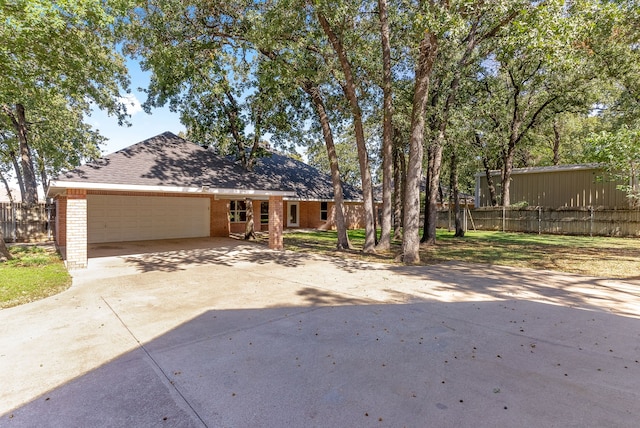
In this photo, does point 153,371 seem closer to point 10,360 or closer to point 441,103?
point 10,360

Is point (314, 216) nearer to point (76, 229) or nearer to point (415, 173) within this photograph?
point (415, 173)

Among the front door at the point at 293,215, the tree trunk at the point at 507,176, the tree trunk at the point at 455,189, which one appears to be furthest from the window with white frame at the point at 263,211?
the tree trunk at the point at 507,176

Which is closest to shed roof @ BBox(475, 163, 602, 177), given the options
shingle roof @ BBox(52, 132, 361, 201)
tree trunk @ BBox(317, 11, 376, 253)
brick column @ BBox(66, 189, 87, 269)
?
tree trunk @ BBox(317, 11, 376, 253)

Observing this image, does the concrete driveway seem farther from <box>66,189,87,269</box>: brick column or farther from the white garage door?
the white garage door

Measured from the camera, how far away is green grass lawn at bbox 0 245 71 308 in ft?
19.6

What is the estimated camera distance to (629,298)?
19.7 feet

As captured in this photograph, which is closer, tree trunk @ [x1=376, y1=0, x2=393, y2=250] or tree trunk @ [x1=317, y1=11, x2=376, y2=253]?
tree trunk @ [x1=376, y1=0, x2=393, y2=250]

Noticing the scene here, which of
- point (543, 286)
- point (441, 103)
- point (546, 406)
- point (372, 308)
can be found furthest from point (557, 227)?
point (546, 406)

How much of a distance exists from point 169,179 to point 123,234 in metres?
6.31

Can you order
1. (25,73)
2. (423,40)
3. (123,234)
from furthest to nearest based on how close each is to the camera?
1. (123,234)
2. (25,73)
3. (423,40)

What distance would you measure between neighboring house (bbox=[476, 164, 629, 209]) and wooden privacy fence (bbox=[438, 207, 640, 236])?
0.61m

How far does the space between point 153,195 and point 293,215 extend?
9.52m

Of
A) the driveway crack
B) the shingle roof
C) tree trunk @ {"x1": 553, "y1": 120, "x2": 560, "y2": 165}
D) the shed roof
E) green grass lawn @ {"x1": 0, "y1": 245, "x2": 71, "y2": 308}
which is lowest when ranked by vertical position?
the driveway crack

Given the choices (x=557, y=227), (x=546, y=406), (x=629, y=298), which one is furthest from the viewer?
(x=557, y=227)
